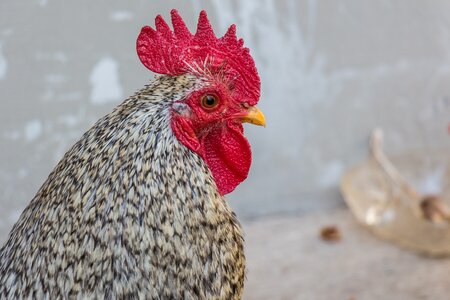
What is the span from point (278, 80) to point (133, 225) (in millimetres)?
2228

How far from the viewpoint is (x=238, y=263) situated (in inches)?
71.2

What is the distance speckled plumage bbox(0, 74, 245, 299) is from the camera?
168 cm

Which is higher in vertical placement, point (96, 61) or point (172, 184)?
point (96, 61)

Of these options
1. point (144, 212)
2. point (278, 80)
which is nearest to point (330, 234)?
point (278, 80)

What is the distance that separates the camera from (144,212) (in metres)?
1.69

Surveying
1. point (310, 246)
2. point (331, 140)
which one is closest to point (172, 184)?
point (310, 246)

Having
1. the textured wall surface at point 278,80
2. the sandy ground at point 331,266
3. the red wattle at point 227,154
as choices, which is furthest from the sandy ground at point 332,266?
the red wattle at point 227,154

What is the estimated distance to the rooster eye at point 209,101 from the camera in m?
1.81

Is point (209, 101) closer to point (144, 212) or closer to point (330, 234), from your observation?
point (144, 212)

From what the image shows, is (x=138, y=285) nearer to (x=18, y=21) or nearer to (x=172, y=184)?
(x=172, y=184)

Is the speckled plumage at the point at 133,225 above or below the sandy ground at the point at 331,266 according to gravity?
above

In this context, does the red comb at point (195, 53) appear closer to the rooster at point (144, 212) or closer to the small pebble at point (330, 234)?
the rooster at point (144, 212)

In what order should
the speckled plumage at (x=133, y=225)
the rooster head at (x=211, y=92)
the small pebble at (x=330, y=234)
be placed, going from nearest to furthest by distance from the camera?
the speckled plumage at (x=133, y=225), the rooster head at (x=211, y=92), the small pebble at (x=330, y=234)

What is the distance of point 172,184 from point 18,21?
1699 millimetres
